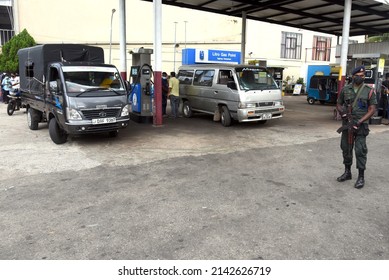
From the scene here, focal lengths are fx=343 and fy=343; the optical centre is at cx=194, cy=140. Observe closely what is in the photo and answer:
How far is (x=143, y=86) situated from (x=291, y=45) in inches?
839

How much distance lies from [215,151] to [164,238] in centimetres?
431

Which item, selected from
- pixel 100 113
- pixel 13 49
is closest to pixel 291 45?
pixel 13 49

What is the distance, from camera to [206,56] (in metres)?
21.8

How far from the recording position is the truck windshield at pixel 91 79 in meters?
8.23

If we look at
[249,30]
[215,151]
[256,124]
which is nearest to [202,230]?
[215,151]

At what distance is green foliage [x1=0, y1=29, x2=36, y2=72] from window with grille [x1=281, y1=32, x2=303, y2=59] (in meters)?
20.5

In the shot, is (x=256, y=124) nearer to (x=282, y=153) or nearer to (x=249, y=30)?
(x=282, y=153)

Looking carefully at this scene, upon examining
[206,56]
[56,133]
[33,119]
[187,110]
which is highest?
[206,56]

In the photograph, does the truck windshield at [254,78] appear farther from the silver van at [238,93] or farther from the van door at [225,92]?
the van door at [225,92]

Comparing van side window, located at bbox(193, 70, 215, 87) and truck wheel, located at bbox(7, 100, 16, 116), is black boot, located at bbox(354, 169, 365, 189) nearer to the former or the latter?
van side window, located at bbox(193, 70, 215, 87)

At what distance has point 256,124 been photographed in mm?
11781

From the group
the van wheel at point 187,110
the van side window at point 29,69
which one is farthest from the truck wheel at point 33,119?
the van wheel at point 187,110

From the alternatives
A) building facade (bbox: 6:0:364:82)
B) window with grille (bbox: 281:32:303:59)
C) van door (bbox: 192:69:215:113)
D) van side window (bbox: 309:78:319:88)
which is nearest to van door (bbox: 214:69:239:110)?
van door (bbox: 192:69:215:113)

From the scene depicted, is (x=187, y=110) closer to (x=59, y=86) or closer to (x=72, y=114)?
(x=59, y=86)
